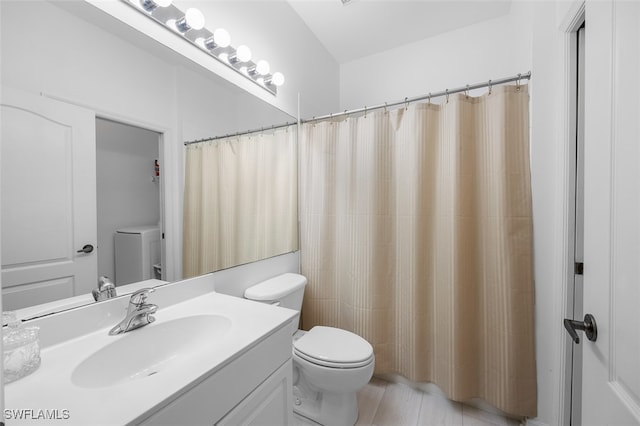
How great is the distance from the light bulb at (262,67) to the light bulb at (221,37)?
0.26 metres

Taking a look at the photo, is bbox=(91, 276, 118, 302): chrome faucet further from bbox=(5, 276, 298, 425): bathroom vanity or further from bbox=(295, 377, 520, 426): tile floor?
bbox=(295, 377, 520, 426): tile floor

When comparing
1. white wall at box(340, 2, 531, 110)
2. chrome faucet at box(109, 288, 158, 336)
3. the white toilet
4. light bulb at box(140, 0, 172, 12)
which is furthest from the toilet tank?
white wall at box(340, 2, 531, 110)

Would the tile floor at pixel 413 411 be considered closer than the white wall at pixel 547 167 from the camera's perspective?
No

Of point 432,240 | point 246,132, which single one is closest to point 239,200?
point 246,132

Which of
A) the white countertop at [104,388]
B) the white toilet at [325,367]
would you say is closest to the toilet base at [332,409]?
the white toilet at [325,367]

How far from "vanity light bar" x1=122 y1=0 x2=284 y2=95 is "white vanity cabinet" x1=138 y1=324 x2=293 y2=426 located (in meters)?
1.33

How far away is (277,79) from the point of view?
5.80 ft

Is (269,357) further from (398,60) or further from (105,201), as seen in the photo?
(398,60)

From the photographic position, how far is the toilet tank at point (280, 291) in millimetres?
1504

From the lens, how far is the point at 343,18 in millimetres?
2025

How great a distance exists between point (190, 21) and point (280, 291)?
4.61 ft

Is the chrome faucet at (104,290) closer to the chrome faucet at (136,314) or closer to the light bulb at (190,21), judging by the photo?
the chrome faucet at (136,314)

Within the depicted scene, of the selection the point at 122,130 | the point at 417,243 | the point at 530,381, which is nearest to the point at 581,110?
the point at 417,243

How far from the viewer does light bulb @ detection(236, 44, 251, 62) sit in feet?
4.87
